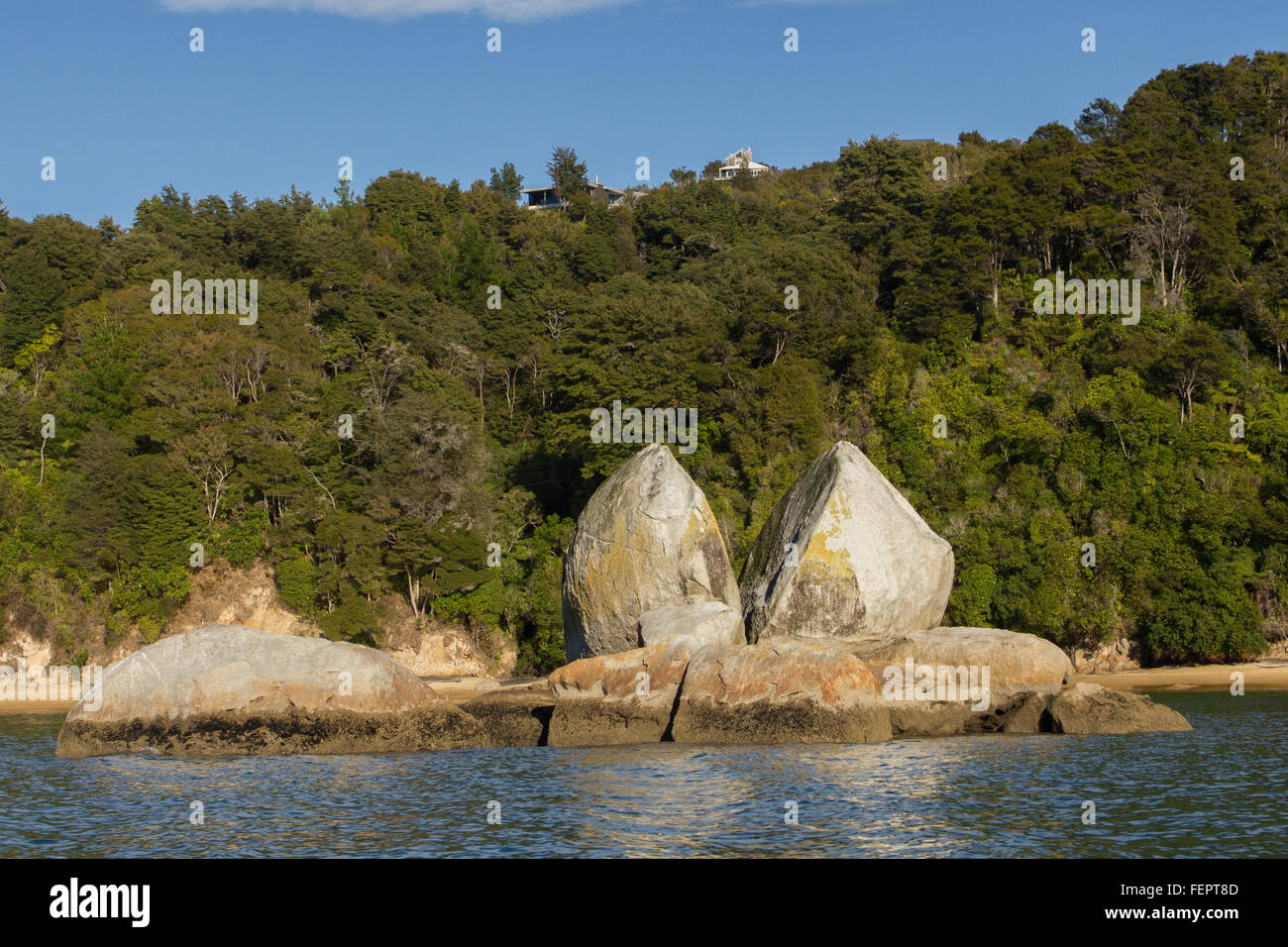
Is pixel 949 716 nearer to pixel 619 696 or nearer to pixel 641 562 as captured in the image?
pixel 619 696

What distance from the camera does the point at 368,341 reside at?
178 feet

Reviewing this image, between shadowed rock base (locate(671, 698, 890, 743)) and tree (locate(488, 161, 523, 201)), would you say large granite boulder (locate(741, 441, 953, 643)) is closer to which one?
shadowed rock base (locate(671, 698, 890, 743))

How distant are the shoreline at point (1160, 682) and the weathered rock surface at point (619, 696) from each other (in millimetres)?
7098

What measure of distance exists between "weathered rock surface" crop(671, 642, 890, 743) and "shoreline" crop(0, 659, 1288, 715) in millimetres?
9301

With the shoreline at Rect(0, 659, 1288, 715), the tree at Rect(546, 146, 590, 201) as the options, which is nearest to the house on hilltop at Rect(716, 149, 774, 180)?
the tree at Rect(546, 146, 590, 201)

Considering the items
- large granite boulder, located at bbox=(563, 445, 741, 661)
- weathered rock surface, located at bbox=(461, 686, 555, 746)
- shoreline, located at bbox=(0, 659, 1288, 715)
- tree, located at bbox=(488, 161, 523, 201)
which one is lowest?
shoreline, located at bbox=(0, 659, 1288, 715)

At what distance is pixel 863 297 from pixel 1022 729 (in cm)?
3366

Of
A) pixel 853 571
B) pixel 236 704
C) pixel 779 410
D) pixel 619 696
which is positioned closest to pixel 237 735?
pixel 236 704

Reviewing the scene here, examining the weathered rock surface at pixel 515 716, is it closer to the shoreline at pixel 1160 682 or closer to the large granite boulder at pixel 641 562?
the large granite boulder at pixel 641 562

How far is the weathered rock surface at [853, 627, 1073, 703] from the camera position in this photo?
2312 cm

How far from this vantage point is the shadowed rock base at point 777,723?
20750mm

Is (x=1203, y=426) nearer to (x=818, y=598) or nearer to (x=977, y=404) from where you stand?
(x=977, y=404)

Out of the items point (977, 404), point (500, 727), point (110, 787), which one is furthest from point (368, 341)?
point (110, 787)

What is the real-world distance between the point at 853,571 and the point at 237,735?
12372 millimetres
